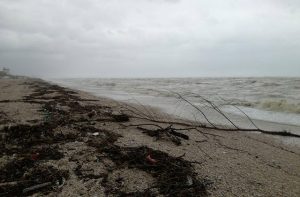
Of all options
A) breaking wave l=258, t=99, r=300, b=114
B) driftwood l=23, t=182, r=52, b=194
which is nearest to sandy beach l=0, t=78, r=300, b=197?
driftwood l=23, t=182, r=52, b=194

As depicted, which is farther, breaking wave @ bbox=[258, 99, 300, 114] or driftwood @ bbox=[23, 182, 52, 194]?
breaking wave @ bbox=[258, 99, 300, 114]

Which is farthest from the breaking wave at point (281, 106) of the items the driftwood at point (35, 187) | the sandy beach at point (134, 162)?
the driftwood at point (35, 187)

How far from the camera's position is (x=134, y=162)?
11.6 ft

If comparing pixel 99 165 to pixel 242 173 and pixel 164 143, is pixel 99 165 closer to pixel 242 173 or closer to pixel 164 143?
pixel 164 143

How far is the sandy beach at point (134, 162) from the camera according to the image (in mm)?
2834

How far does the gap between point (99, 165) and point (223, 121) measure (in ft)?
17.2

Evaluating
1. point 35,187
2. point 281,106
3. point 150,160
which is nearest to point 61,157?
point 35,187

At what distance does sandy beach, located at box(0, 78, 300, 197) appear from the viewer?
283 cm

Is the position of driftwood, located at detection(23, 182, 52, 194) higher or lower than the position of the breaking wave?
higher

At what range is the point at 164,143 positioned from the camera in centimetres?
459

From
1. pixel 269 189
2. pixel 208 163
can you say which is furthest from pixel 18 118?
pixel 269 189

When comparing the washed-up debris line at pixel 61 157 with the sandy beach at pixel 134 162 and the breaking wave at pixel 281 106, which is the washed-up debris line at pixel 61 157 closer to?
the sandy beach at pixel 134 162

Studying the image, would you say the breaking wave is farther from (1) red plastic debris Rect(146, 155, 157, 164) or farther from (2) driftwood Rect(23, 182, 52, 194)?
(2) driftwood Rect(23, 182, 52, 194)

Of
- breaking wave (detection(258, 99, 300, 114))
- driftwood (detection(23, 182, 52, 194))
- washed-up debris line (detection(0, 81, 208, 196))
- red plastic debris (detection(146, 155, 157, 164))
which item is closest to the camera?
driftwood (detection(23, 182, 52, 194))
